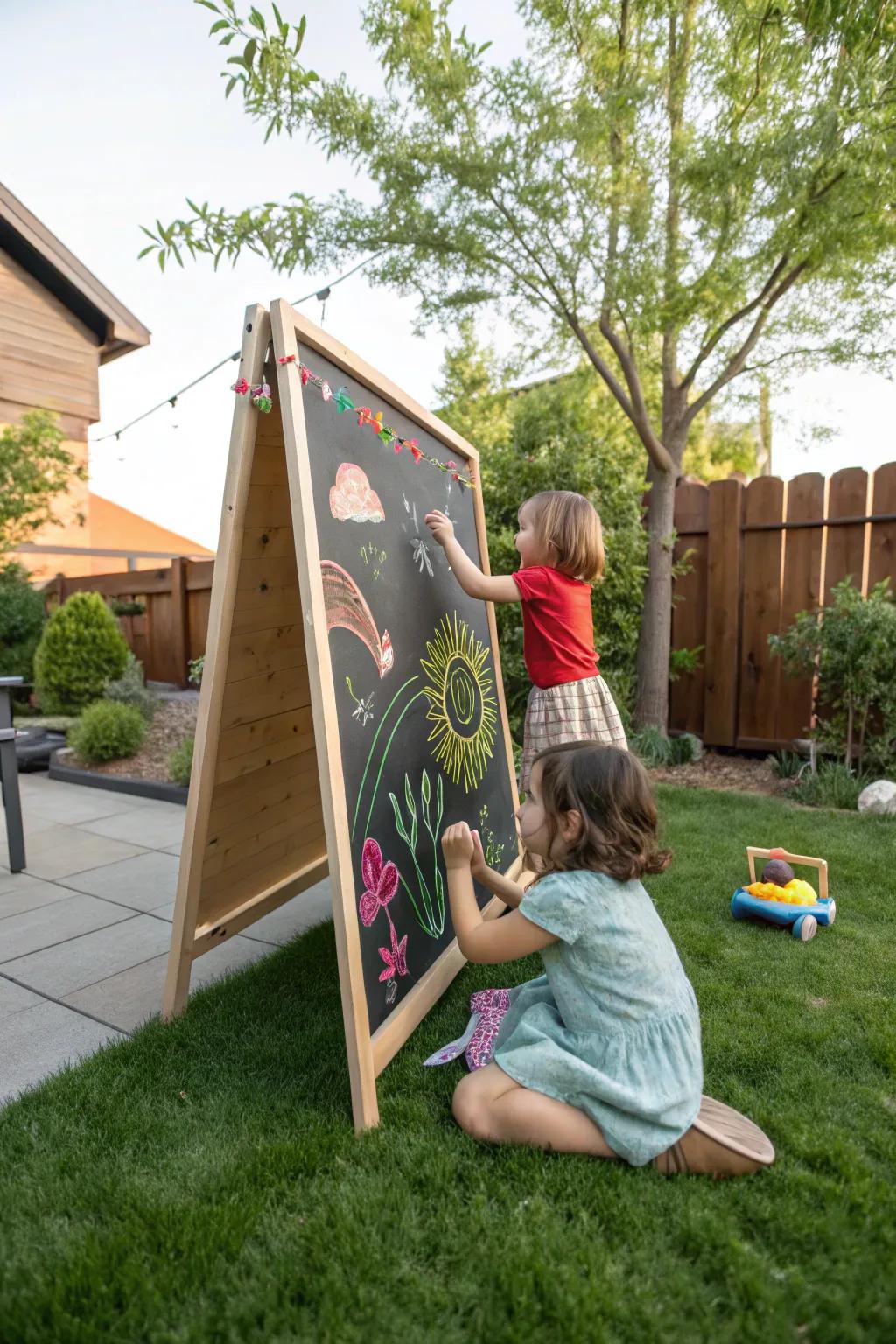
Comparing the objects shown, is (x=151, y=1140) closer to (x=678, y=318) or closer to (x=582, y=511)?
(x=582, y=511)

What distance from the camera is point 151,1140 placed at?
1814mm

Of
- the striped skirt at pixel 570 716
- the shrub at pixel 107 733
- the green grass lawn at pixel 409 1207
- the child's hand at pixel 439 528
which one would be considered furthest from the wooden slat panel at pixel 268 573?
the shrub at pixel 107 733

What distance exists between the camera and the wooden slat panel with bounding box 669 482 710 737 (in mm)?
6246

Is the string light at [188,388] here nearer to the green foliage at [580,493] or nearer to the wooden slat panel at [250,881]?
the wooden slat panel at [250,881]

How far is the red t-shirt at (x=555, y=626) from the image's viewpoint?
8.54 ft

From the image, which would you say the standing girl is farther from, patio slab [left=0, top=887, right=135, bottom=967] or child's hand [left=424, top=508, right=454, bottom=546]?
patio slab [left=0, top=887, right=135, bottom=967]

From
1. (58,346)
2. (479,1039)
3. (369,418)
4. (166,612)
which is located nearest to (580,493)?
(369,418)

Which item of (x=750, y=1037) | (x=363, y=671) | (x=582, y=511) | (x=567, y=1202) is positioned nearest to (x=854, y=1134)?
(x=750, y=1037)

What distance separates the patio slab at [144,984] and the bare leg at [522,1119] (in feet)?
3.93

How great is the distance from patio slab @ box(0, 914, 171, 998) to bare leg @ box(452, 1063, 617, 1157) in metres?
1.63

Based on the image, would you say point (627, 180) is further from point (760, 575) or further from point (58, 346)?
point (58, 346)

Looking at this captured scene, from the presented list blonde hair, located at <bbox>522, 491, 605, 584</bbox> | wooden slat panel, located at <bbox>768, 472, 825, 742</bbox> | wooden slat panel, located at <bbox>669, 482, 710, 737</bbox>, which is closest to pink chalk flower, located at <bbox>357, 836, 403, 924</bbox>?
blonde hair, located at <bbox>522, 491, 605, 584</bbox>

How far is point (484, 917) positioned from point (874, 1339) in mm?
1640

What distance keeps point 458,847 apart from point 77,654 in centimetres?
720
